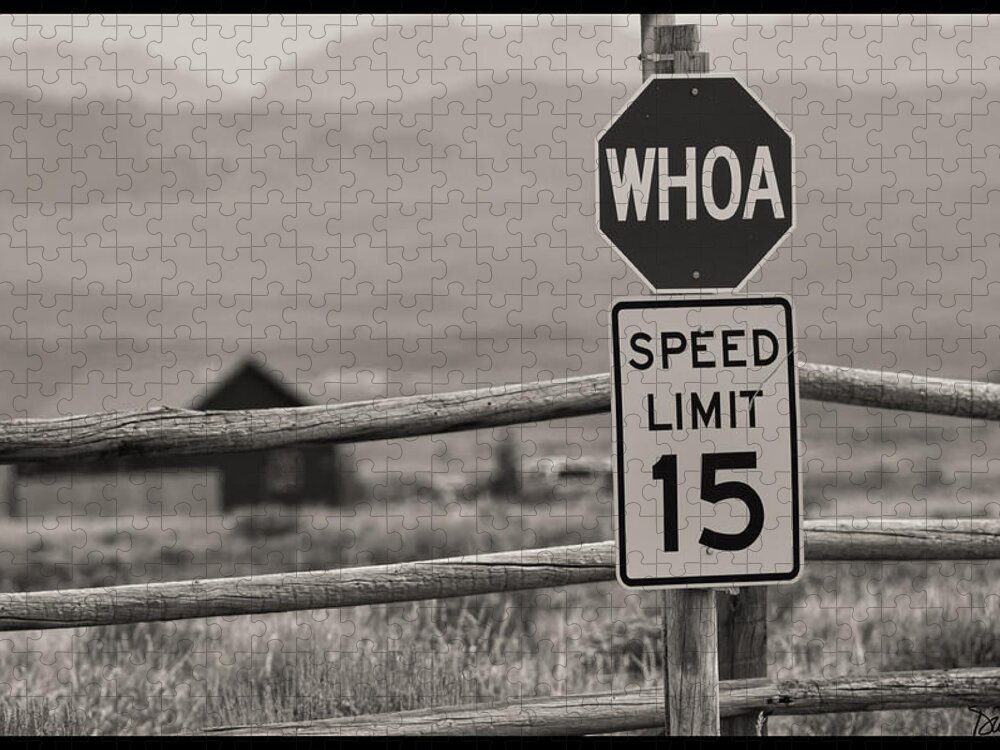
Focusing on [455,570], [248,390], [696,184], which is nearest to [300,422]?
[455,570]

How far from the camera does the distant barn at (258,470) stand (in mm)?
4742

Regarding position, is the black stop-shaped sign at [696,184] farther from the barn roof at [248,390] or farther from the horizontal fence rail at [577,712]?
the barn roof at [248,390]

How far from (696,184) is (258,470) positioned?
563 centimetres

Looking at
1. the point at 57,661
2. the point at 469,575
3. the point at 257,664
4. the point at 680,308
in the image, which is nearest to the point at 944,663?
the point at 469,575

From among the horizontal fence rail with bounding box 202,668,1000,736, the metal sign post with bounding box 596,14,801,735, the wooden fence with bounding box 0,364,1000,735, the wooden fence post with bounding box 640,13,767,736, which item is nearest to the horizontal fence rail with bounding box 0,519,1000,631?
the wooden fence with bounding box 0,364,1000,735

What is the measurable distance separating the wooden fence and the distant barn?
0.92ft

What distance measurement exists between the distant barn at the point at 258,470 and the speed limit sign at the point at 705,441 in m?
1.53

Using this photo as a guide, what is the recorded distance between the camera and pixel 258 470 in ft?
27.5

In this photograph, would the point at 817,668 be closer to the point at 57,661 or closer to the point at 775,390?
the point at 775,390

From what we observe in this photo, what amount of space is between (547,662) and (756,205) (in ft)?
8.70

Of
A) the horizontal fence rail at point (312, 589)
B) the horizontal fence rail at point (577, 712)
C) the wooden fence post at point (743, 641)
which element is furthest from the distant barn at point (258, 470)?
the wooden fence post at point (743, 641)

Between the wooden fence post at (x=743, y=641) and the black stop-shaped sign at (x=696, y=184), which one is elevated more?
the black stop-shaped sign at (x=696, y=184)

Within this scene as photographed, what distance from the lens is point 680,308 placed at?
3.25 m

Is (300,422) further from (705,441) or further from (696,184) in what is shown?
(696,184)
